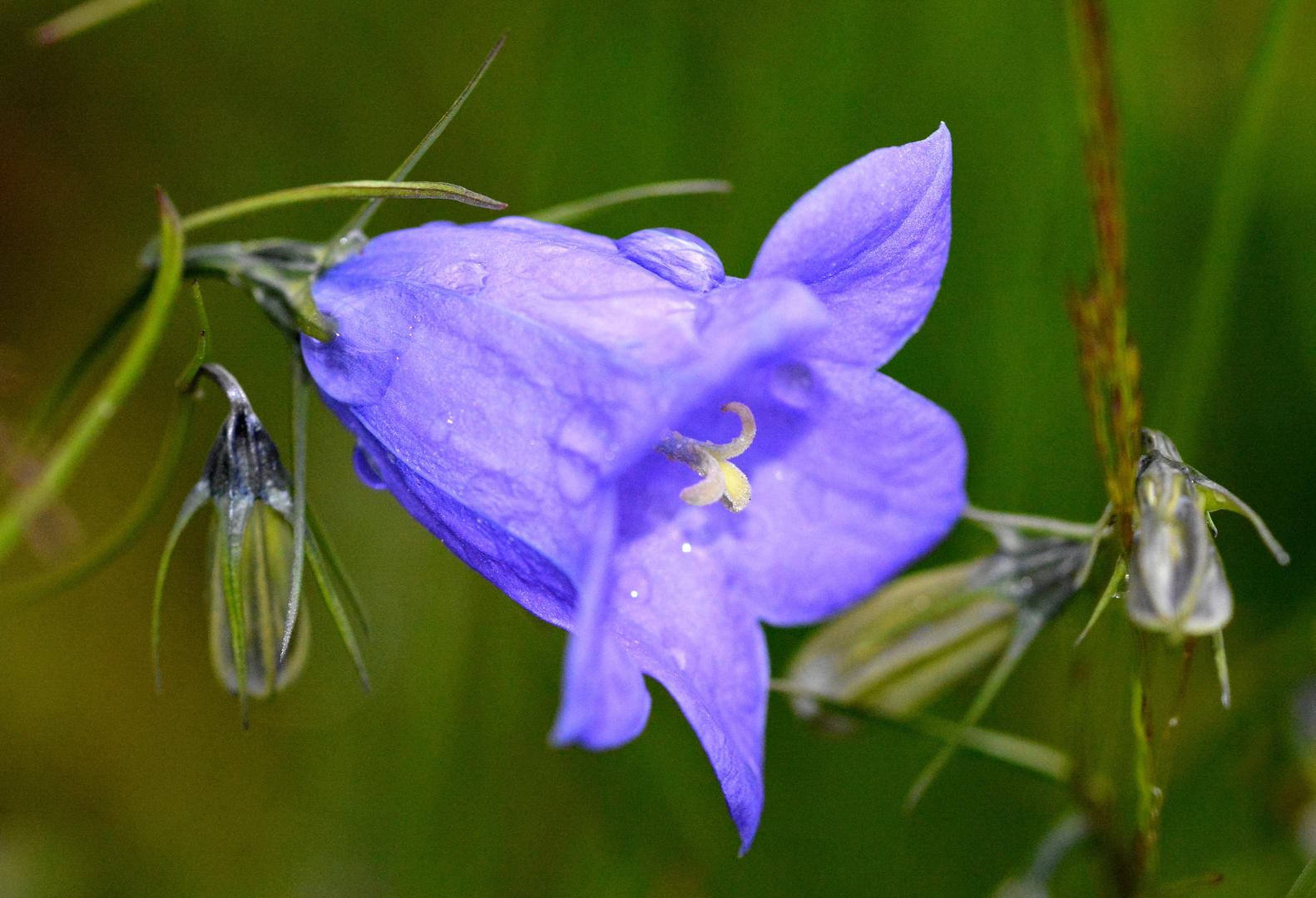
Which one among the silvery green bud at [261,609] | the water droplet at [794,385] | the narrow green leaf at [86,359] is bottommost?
the silvery green bud at [261,609]

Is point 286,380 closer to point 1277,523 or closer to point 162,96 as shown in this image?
point 162,96

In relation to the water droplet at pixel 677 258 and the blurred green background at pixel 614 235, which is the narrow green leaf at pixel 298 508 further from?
the blurred green background at pixel 614 235

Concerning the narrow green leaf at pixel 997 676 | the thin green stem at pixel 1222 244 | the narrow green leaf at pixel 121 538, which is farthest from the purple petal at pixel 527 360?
the thin green stem at pixel 1222 244

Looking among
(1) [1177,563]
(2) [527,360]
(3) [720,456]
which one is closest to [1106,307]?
(1) [1177,563]

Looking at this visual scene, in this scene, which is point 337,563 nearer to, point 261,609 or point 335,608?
point 335,608

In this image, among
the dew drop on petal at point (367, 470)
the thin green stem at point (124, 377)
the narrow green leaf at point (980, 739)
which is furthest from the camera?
the narrow green leaf at point (980, 739)

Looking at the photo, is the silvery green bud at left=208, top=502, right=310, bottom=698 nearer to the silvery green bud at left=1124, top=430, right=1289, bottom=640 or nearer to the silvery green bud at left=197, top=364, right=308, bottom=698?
the silvery green bud at left=197, top=364, right=308, bottom=698

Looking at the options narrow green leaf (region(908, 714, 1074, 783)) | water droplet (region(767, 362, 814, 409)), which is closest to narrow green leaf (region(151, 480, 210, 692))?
water droplet (region(767, 362, 814, 409))
